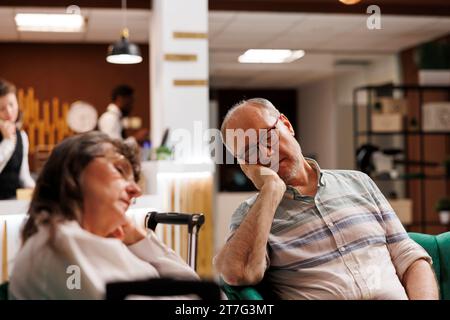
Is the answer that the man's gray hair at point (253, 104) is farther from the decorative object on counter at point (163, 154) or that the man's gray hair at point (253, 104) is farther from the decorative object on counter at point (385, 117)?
the decorative object on counter at point (385, 117)

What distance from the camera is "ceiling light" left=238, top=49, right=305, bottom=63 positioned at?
54.0 inches

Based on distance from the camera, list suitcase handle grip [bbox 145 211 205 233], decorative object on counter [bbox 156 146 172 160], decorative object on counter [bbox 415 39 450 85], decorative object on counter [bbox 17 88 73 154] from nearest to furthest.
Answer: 1. suitcase handle grip [bbox 145 211 205 233]
2. decorative object on counter [bbox 156 146 172 160]
3. decorative object on counter [bbox 415 39 450 85]
4. decorative object on counter [bbox 17 88 73 154]

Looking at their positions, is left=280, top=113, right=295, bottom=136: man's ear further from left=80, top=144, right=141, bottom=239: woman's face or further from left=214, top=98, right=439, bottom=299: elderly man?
left=80, top=144, right=141, bottom=239: woman's face

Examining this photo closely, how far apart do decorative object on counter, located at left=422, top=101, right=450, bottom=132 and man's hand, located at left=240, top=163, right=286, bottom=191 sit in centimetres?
509

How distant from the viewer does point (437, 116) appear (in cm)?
591

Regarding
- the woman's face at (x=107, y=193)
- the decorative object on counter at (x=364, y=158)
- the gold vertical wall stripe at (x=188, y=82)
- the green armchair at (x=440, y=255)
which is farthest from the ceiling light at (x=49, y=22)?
the woman's face at (x=107, y=193)

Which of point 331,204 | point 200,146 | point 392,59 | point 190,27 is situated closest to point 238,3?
point 392,59

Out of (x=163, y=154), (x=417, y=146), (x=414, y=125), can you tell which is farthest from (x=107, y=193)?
(x=417, y=146)

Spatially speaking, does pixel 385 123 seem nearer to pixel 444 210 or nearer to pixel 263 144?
pixel 444 210

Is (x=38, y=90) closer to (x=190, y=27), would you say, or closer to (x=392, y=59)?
(x=392, y=59)

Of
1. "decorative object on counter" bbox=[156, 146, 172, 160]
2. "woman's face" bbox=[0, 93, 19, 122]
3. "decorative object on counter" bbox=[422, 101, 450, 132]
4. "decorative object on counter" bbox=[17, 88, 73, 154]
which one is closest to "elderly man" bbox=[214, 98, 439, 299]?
"woman's face" bbox=[0, 93, 19, 122]

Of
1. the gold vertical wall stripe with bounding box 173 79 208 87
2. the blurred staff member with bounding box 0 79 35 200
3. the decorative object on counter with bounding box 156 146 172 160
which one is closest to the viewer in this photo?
the blurred staff member with bounding box 0 79 35 200

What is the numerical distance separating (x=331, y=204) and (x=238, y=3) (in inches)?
159

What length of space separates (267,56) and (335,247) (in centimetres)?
44
